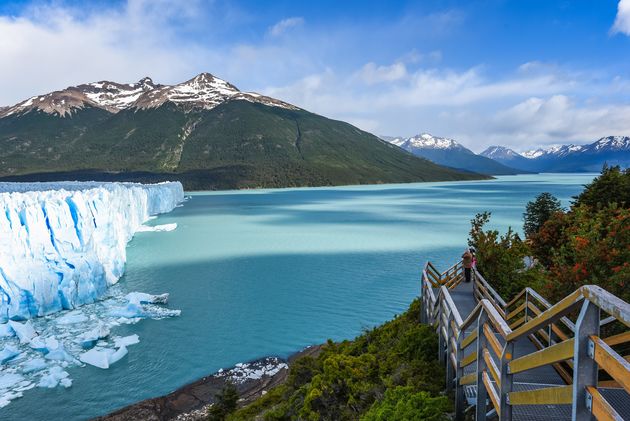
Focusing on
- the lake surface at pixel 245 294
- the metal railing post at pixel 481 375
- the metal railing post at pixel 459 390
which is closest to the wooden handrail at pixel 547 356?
the metal railing post at pixel 481 375

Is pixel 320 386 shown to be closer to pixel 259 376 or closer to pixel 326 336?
pixel 259 376

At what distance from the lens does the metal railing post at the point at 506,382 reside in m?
2.85

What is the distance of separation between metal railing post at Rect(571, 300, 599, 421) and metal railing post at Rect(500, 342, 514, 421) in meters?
0.90

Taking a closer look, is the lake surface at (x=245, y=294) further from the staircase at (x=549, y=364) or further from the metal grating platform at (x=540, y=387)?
the staircase at (x=549, y=364)

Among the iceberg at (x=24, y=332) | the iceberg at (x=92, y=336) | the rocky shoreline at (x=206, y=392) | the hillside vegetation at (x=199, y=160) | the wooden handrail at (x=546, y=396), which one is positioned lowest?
the rocky shoreline at (x=206, y=392)

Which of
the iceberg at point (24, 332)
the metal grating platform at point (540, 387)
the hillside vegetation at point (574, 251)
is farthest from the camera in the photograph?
the iceberg at point (24, 332)

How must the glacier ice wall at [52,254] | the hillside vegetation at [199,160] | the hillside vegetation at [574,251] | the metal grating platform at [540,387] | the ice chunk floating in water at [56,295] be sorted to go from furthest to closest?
the hillside vegetation at [199,160] < the glacier ice wall at [52,254] < the ice chunk floating in water at [56,295] < the hillside vegetation at [574,251] < the metal grating platform at [540,387]

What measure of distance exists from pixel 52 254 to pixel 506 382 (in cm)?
2115

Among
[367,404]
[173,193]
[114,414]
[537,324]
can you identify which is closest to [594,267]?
[367,404]

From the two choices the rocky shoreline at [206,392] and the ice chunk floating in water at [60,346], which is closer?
the rocky shoreline at [206,392]

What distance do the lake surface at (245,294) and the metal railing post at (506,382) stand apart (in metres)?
11.7

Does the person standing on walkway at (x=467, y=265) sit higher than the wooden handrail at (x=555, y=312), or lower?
lower

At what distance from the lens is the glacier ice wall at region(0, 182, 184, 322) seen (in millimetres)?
16891

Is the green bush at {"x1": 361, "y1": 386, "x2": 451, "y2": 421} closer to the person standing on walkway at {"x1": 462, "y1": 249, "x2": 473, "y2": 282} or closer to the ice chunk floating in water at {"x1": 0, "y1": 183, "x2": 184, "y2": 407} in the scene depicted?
the person standing on walkway at {"x1": 462, "y1": 249, "x2": 473, "y2": 282}
